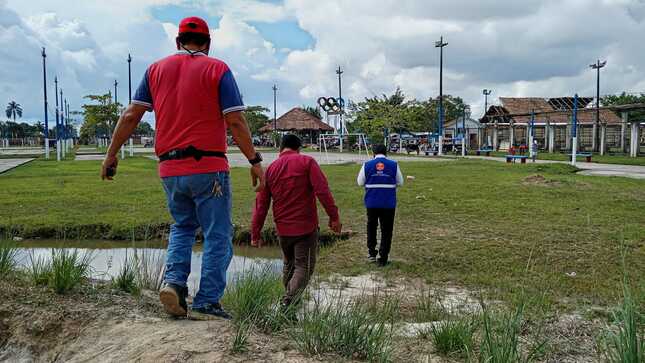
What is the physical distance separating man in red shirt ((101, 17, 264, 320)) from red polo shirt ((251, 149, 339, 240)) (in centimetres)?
96

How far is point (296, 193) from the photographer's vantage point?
15.4 ft

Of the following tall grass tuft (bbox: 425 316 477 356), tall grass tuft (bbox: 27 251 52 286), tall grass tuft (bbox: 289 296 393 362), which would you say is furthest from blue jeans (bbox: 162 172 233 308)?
tall grass tuft (bbox: 425 316 477 356)

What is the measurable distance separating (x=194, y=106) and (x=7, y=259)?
7.28 feet

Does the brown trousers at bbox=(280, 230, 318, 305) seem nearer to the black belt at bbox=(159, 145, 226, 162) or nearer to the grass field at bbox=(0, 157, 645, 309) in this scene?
the black belt at bbox=(159, 145, 226, 162)

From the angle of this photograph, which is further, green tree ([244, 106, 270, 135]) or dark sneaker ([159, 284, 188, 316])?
green tree ([244, 106, 270, 135])

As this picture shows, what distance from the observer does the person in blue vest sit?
22.5ft

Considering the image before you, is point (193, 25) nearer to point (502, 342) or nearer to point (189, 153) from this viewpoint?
point (189, 153)

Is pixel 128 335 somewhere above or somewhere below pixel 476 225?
above

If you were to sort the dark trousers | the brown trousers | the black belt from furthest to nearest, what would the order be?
the dark trousers, the brown trousers, the black belt

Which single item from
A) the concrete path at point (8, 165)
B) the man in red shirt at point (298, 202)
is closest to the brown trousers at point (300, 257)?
the man in red shirt at point (298, 202)

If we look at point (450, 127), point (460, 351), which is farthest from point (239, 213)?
point (450, 127)

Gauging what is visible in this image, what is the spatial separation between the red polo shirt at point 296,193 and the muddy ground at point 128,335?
4.04 ft

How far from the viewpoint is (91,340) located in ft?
10.3

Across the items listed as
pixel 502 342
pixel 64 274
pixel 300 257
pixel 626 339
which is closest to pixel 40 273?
pixel 64 274
